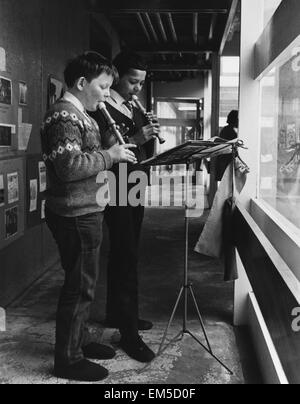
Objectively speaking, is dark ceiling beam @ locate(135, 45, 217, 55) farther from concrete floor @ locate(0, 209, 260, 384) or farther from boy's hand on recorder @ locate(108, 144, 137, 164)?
boy's hand on recorder @ locate(108, 144, 137, 164)

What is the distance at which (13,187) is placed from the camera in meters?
3.30

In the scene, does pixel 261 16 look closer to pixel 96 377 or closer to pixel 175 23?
pixel 96 377

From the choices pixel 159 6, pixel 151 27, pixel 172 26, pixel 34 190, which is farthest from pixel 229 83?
pixel 34 190

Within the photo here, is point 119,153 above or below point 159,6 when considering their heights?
below

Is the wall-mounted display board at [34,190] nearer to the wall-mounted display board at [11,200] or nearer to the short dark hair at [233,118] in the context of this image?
the wall-mounted display board at [11,200]

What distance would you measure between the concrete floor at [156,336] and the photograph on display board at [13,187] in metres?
0.72

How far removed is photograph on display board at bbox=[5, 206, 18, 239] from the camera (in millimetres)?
3221

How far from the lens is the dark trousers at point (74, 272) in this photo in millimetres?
2191

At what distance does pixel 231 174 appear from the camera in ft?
9.16

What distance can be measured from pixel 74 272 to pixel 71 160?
51cm

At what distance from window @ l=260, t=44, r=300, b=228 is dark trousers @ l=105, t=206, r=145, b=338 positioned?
78 centimetres

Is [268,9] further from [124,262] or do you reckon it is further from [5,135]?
[5,135]

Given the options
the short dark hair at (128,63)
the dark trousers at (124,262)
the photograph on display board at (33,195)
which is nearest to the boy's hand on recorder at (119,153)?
the dark trousers at (124,262)

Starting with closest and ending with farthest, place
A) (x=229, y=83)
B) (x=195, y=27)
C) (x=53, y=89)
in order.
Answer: (x=53, y=89) < (x=195, y=27) < (x=229, y=83)
